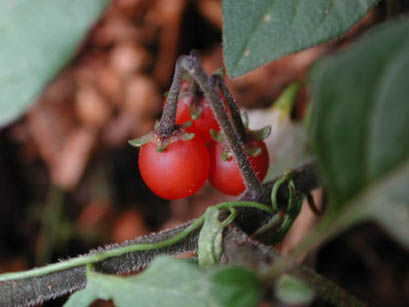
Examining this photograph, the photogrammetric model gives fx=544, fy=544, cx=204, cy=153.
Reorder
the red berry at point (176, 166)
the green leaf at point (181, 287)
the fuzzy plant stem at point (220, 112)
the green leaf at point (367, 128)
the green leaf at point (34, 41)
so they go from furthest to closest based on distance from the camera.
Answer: the red berry at point (176, 166) → the fuzzy plant stem at point (220, 112) → the green leaf at point (34, 41) → the green leaf at point (181, 287) → the green leaf at point (367, 128)

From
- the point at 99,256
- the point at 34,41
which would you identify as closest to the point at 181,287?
the point at 99,256

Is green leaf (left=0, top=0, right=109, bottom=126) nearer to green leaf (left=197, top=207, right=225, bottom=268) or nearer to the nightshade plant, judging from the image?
the nightshade plant

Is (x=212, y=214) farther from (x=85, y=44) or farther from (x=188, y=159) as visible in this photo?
(x=85, y=44)

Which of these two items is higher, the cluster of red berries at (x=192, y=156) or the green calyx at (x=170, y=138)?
the green calyx at (x=170, y=138)

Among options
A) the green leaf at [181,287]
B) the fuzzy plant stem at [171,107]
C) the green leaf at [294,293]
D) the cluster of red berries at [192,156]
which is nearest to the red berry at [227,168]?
the cluster of red berries at [192,156]

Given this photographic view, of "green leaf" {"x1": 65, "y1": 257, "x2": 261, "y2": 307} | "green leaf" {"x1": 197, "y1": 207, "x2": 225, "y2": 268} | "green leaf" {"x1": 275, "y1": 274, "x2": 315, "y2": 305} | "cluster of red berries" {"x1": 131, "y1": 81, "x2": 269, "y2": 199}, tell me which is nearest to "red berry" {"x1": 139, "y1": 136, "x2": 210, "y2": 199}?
"cluster of red berries" {"x1": 131, "y1": 81, "x2": 269, "y2": 199}

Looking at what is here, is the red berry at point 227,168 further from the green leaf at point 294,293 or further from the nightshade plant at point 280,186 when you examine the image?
the green leaf at point 294,293
